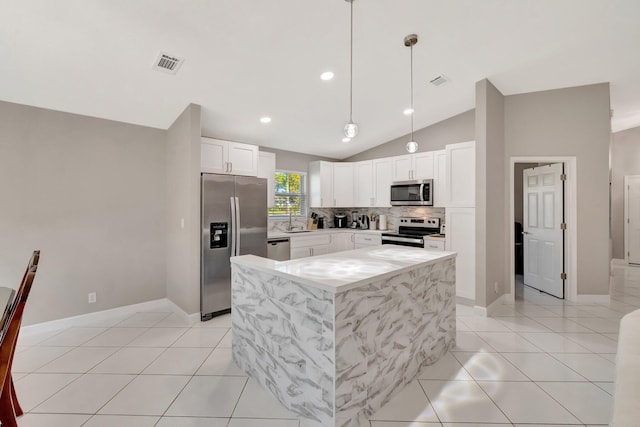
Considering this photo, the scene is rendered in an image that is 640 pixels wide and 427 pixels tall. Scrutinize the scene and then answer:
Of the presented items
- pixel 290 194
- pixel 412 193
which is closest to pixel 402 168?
pixel 412 193

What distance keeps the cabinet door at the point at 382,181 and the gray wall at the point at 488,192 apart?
164 cm

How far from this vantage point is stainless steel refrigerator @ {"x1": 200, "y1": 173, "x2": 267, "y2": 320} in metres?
3.41

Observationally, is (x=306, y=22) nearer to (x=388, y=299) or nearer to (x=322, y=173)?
(x=388, y=299)

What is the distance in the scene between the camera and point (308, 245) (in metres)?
4.79

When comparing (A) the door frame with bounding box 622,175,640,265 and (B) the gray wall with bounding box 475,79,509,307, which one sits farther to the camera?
(A) the door frame with bounding box 622,175,640,265

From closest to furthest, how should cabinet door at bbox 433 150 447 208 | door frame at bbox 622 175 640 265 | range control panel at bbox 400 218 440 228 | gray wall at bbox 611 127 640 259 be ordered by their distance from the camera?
cabinet door at bbox 433 150 447 208
range control panel at bbox 400 218 440 228
gray wall at bbox 611 127 640 259
door frame at bbox 622 175 640 265

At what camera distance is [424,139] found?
4996mm

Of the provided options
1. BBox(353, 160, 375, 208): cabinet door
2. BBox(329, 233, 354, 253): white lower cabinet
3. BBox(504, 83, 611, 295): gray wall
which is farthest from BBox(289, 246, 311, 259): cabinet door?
BBox(504, 83, 611, 295): gray wall

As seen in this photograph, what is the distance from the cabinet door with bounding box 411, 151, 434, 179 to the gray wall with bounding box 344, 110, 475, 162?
17.3 inches

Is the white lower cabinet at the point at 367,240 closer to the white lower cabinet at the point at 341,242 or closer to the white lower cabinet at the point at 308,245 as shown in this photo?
the white lower cabinet at the point at 341,242

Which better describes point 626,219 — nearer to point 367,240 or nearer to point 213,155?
point 367,240

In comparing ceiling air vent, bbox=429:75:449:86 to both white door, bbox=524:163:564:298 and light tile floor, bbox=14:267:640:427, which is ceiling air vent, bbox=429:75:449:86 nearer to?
white door, bbox=524:163:564:298

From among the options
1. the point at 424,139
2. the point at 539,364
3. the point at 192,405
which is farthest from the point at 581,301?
the point at 192,405

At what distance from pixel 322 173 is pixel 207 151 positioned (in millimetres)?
2358
